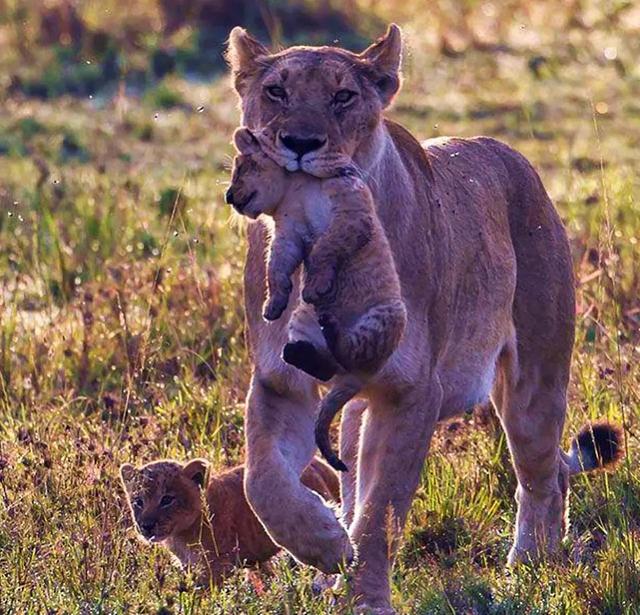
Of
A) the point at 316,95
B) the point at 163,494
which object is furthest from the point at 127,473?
the point at 316,95

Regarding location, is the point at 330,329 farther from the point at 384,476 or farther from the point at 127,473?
the point at 127,473

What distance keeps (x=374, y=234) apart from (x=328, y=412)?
0.43 metres

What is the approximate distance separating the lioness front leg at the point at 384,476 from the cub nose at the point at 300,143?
758 mm

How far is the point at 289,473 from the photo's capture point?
4520mm

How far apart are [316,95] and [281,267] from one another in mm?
678

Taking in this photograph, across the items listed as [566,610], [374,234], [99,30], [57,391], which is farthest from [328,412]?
[99,30]

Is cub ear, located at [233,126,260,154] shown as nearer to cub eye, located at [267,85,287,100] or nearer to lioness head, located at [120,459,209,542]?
cub eye, located at [267,85,287,100]

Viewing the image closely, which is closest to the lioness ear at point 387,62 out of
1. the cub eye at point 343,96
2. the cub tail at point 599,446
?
the cub eye at point 343,96

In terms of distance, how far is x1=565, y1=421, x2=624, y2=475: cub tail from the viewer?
544cm

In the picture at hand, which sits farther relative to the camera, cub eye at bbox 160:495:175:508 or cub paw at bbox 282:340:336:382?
cub eye at bbox 160:495:175:508

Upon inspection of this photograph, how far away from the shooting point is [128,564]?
4695 mm

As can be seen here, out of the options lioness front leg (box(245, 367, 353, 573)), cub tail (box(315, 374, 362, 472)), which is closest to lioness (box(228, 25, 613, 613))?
lioness front leg (box(245, 367, 353, 573))

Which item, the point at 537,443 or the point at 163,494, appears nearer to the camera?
the point at 163,494

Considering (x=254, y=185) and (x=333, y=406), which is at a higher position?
(x=254, y=185)
